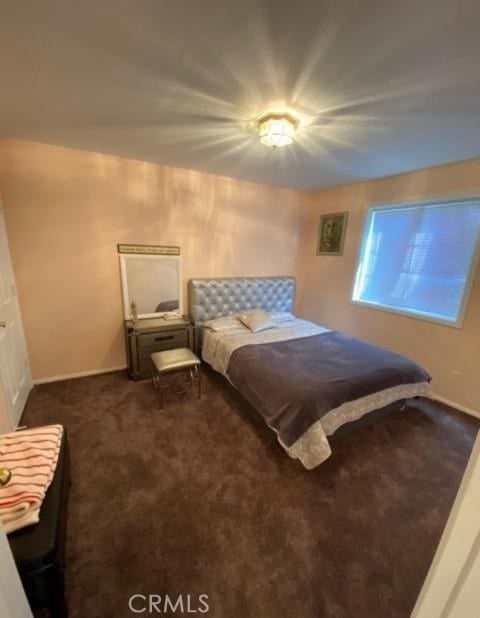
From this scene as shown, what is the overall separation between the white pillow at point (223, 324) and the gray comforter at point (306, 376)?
0.60 m

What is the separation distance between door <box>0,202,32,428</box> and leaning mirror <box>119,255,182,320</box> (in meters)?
0.99

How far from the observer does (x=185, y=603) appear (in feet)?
3.76

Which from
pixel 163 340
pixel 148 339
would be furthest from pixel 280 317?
pixel 148 339

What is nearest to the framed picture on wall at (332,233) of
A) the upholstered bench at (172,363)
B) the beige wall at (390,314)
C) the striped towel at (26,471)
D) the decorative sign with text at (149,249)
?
the beige wall at (390,314)

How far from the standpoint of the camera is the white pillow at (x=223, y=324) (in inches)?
125

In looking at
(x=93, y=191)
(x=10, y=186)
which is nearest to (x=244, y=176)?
(x=93, y=191)

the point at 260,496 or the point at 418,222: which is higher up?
the point at 418,222

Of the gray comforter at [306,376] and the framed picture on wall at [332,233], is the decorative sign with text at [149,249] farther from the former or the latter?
the framed picture on wall at [332,233]

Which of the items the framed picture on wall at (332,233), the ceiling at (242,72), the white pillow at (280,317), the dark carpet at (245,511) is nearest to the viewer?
the ceiling at (242,72)

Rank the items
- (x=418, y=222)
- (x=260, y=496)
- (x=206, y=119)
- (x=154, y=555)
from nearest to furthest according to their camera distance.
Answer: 1. (x=154, y=555)
2. (x=260, y=496)
3. (x=206, y=119)
4. (x=418, y=222)

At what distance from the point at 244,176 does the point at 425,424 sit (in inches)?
136

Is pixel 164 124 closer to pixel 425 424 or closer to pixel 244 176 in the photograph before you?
pixel 244 176

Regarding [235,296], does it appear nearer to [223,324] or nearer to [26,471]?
[223,324]

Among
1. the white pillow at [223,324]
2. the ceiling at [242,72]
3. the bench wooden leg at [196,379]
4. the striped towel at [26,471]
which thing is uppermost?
the ceiling at [242,72]
